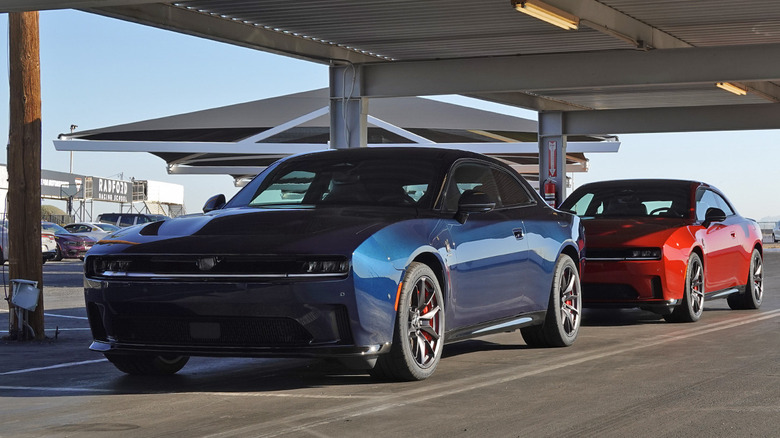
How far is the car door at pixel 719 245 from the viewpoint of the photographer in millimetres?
12312

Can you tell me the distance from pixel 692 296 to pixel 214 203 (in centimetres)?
568

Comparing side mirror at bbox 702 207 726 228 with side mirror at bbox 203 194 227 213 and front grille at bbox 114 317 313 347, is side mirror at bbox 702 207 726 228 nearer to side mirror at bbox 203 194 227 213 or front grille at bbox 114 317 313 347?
side mirror at bbox 203 194 227 213

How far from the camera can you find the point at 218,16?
1753 cm

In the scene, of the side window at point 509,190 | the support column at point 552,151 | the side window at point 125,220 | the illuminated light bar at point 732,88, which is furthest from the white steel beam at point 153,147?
the side window at point 509,190

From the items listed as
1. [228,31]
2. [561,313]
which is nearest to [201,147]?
[228,31]

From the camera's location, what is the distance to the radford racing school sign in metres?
68.4

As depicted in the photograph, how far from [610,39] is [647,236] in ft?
30.4

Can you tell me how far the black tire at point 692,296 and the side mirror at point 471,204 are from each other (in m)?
4.49

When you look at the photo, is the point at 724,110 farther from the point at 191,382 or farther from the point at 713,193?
the point at 191,382

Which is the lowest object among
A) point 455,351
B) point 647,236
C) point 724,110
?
point 455,351

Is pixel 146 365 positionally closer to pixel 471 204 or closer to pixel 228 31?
pixel 471 204

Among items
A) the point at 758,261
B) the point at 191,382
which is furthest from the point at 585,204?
the point at 191,382

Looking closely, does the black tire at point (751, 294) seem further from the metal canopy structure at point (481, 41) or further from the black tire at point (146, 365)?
the black tire at point (146, 365)

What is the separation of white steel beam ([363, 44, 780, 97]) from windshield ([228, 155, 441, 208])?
42.5ft
